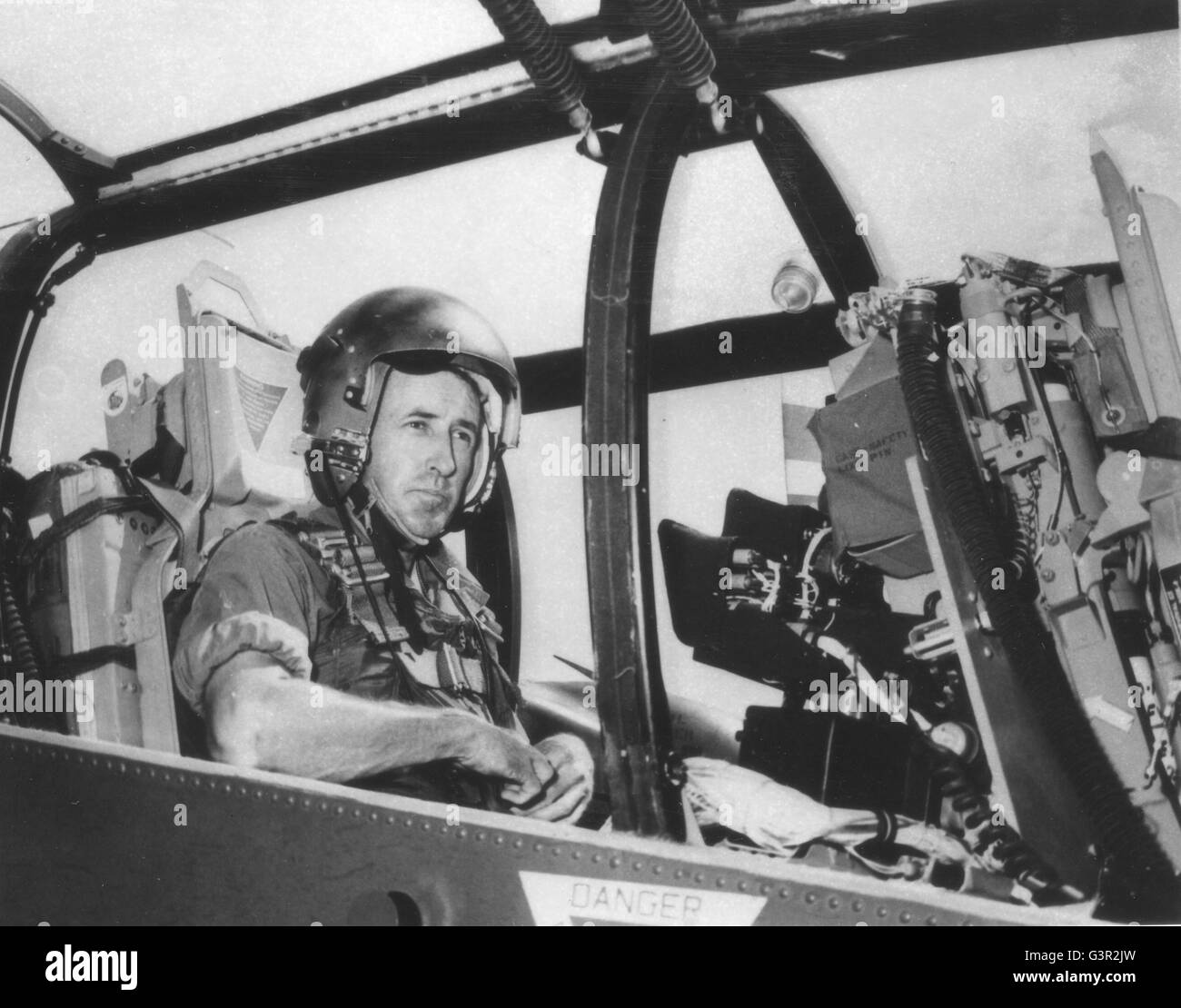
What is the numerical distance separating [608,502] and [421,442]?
2.80ft

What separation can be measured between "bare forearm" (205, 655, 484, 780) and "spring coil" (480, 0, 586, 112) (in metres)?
1.52

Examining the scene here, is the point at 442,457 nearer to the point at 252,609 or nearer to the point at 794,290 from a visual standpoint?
the point at 252,609

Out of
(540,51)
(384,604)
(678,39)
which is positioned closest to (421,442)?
(384,604)

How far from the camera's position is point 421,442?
276 cm

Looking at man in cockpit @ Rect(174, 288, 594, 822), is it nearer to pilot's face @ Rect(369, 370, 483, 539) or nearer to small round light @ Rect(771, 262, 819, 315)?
pilot's face @ Rect(369, 370, 483, 539)

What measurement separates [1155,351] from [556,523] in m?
1.56

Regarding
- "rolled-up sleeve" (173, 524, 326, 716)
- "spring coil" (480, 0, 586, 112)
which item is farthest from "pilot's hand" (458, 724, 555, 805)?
"spring coil" (480, 0, 586, 112)

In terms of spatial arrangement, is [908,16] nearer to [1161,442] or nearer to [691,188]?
[691,188]

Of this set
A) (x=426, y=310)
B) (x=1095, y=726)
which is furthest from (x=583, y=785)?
(x=426, y=310)

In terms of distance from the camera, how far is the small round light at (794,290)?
2652 millimetres

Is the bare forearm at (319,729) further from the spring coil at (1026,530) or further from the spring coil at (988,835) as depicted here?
the spring coil at (1026,530)

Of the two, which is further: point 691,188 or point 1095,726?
point 691,188

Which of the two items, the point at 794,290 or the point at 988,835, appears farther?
the point at 794,290

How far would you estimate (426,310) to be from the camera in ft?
9.11
